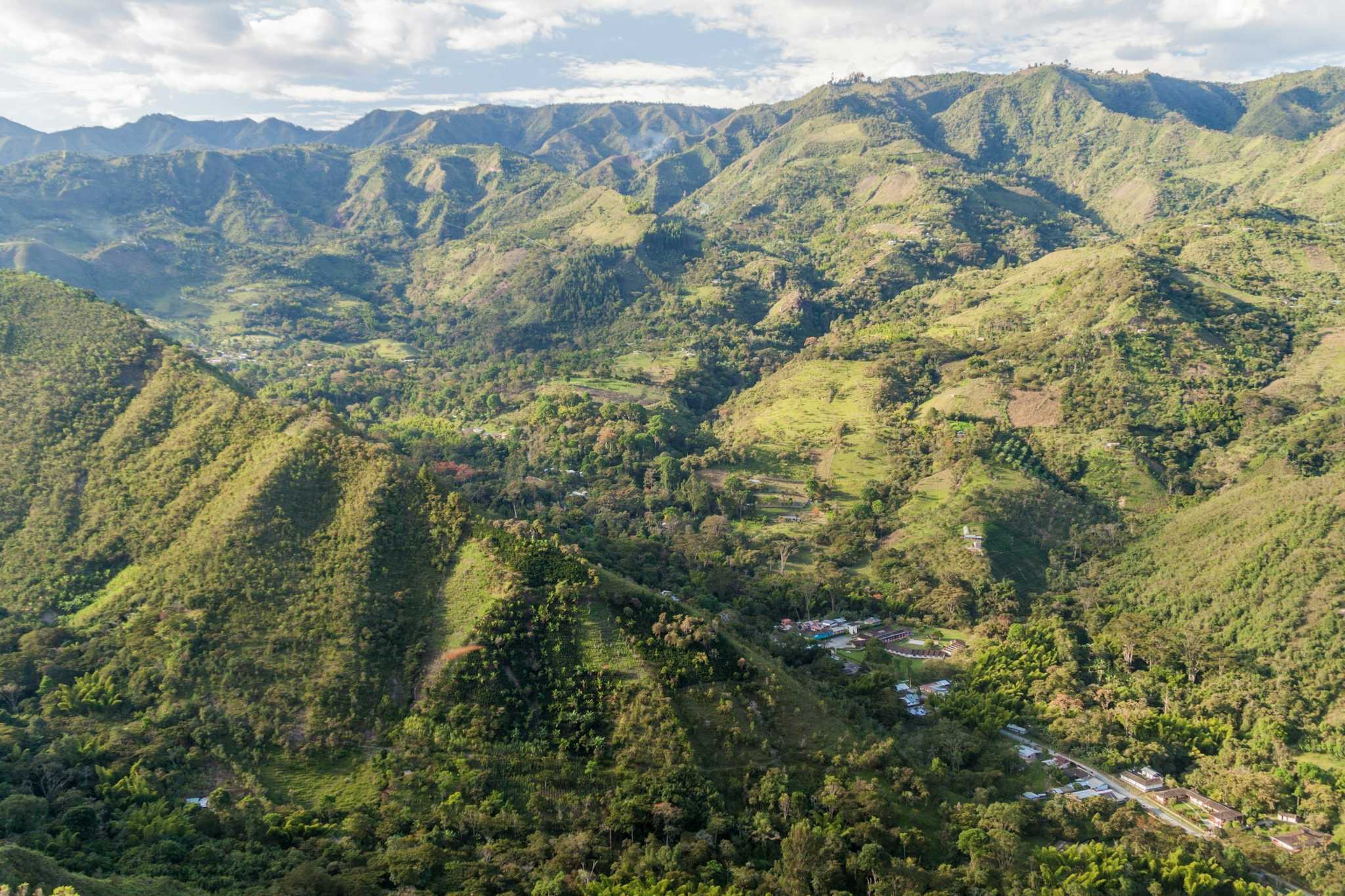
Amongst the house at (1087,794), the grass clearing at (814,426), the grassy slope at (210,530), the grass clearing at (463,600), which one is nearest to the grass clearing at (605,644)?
the grass clearing at (463,600)


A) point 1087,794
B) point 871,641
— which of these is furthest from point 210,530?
point 1087,794

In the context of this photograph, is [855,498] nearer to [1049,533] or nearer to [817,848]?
[1049,533]

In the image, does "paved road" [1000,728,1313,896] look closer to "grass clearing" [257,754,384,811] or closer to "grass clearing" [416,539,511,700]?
"grass clearing" [416,539,511,700]

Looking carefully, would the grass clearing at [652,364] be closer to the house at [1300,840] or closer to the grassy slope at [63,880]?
the house at [1300,840]

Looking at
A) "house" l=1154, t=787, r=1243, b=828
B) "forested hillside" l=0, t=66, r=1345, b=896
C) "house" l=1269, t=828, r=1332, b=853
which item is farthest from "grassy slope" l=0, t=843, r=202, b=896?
"house" l=1269, t=828, r=1332, b=853

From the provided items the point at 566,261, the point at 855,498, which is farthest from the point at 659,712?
the point at 566,261

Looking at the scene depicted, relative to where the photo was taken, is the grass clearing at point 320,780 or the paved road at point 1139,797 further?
the paved road at point 1139,797
